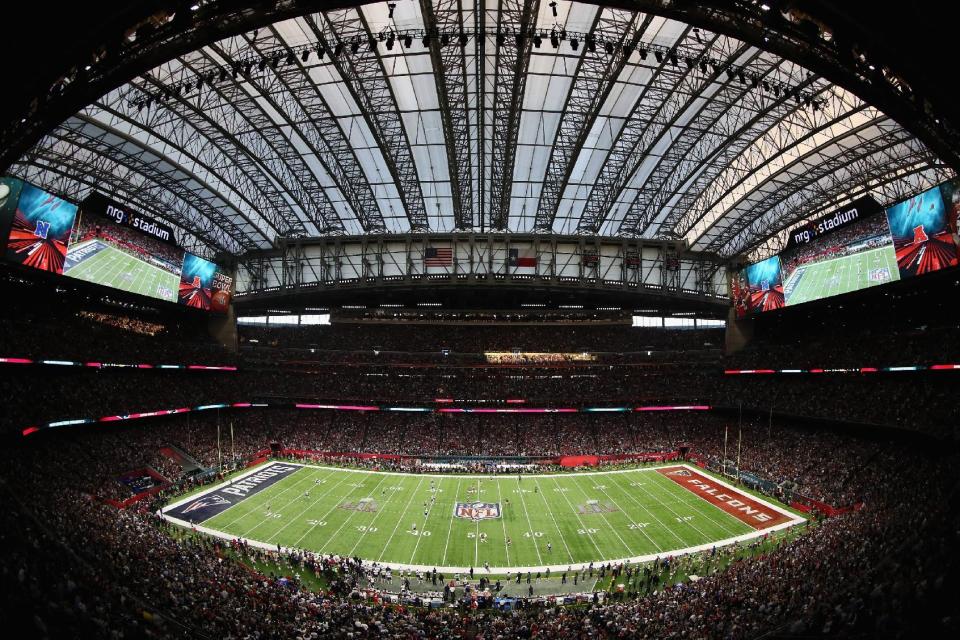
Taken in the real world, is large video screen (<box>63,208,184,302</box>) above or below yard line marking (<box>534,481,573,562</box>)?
above

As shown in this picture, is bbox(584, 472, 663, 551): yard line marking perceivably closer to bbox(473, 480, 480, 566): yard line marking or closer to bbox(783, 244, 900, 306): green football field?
bbox(473, 480, 480, 566): yard line marking

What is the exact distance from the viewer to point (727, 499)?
37062mm

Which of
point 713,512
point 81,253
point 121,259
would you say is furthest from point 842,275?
point 81,253

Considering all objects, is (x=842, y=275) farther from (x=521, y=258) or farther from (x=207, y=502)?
(x=207, y=502)

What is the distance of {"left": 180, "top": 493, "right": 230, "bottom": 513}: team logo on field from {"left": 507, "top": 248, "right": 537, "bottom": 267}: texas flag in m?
30.5

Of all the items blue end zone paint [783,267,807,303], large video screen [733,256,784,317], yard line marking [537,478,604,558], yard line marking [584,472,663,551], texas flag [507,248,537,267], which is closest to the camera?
yard line marking [537,478,604,558]

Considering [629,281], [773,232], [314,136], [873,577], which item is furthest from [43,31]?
[773,232]

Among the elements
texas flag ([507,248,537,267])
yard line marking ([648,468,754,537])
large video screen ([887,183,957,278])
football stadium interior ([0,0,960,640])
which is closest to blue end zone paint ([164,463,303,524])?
football stadium interior ([0,0,960,640])

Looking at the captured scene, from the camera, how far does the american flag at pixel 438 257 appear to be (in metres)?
45.9

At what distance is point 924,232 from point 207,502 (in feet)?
173

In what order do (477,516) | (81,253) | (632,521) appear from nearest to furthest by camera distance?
1. (632,521)
2. (477,516)
3. (81,253)

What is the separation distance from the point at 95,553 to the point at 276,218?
112 feet

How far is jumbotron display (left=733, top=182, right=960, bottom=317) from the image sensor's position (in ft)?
103

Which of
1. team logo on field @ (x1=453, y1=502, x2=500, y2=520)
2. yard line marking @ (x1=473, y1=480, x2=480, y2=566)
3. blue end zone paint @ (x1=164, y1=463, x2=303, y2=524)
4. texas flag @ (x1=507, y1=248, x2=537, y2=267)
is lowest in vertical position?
yard line marking @ (x1=473, y1=480, x2=480, y2=566)
